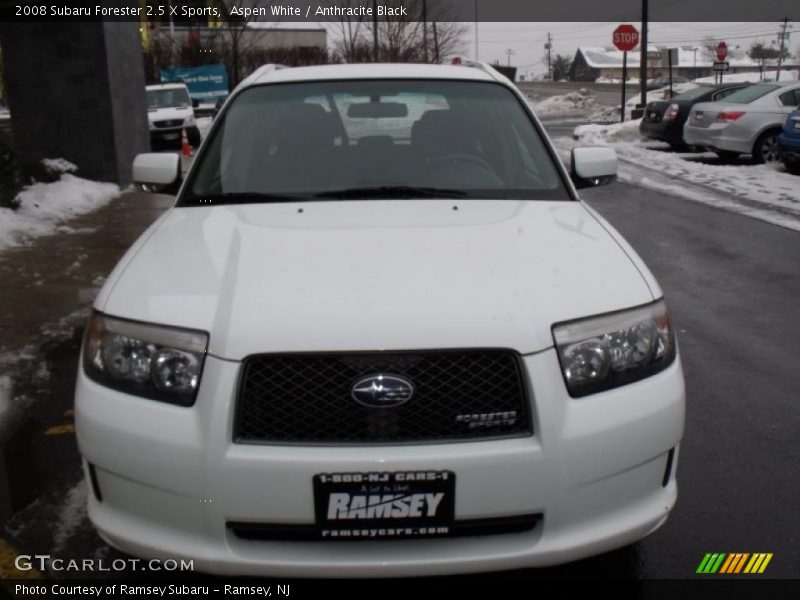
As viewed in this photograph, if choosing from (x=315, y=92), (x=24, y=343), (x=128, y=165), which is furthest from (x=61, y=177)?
(x=315, y=92)

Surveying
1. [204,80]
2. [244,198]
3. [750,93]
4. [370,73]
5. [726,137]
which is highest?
[204,80]

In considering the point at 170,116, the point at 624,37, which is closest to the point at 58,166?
the point at 170,116

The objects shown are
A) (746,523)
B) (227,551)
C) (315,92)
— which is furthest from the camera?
(315,92)

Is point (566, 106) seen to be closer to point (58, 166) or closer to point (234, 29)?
point (234, 29)

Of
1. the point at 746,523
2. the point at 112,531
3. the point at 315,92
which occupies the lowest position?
the point at 746,523

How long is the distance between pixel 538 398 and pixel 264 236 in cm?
118

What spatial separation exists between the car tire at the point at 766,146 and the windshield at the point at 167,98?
51.0 feet

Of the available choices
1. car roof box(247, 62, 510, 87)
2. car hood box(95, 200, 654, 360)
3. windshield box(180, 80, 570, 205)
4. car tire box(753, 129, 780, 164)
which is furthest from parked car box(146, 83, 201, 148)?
car hood box(95, 200, 654, 360)

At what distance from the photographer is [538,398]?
2285 mm

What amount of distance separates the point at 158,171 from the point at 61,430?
1385 millimetres

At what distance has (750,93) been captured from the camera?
16.2m

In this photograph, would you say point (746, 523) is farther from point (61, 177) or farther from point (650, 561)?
point (61, 177)

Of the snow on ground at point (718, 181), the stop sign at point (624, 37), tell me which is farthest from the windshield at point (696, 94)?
the stop sign at point (624, 37)

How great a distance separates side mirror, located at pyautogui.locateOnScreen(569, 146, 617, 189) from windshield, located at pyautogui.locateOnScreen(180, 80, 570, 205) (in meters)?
0.39
